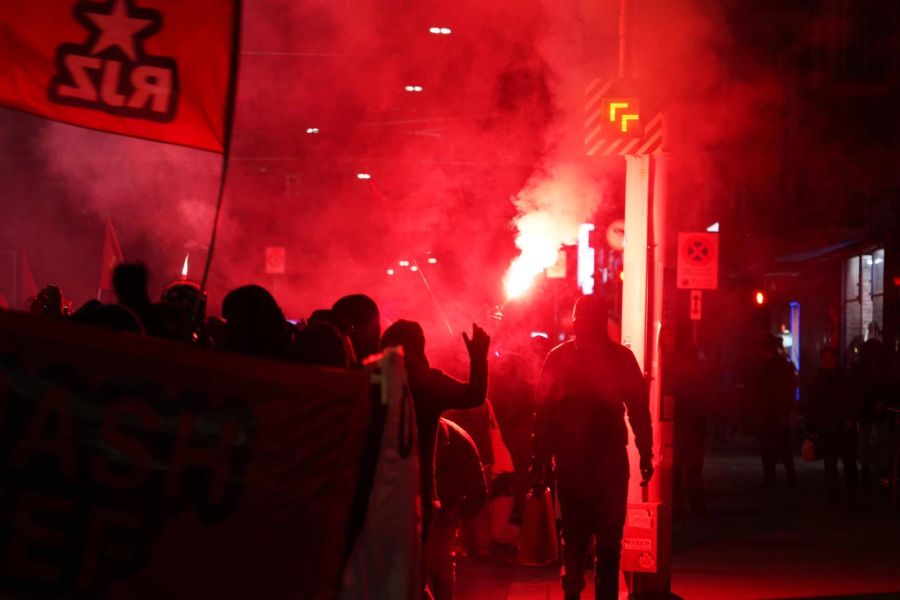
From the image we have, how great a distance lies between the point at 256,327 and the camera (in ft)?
15.9

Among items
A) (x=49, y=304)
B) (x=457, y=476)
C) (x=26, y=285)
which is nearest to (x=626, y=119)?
(x=457, y=476)

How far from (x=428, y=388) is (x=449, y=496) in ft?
2.81

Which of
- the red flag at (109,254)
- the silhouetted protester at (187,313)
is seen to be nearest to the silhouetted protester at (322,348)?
the silhouetted protester at (187,313)

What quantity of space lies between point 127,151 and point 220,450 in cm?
1155

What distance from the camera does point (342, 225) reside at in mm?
29266

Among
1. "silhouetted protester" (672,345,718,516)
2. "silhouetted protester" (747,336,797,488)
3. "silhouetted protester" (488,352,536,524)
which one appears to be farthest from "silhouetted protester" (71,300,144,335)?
"silhouetted protester" (747,336,797,488)

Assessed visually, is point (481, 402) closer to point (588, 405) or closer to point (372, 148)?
point (588, 405)

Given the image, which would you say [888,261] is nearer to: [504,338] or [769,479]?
[769,479]

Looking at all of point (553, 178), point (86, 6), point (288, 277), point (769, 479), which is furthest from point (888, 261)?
point (86, 6)

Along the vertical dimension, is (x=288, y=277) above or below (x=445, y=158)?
below

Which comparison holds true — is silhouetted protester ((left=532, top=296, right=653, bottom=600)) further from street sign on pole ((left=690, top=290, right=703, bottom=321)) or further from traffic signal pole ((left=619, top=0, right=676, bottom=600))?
street sign on pole ((left=690, top=290, right=703, bottom=321))

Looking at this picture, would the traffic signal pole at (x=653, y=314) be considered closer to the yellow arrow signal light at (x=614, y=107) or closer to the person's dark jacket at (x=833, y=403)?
the yellow arrow signal light at (x=614, y=107)

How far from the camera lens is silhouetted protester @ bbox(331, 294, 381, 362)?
5617 millimetres

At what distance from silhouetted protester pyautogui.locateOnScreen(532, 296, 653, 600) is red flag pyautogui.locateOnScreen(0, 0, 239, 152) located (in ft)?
10.3
